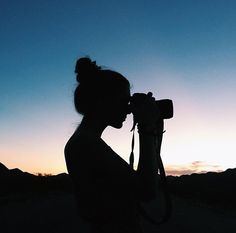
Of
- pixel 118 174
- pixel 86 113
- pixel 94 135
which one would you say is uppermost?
pixel 86 113

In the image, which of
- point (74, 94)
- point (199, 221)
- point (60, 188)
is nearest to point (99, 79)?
point (74, 94)

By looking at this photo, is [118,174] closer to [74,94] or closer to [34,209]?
[74,94]

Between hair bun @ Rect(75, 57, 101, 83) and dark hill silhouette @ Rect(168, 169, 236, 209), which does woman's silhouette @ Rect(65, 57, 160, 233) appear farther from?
dark hill silhouette @ Rect(168, 169, 236, 209)

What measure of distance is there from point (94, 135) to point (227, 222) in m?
12.4

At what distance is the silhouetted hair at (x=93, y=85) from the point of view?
108 inches

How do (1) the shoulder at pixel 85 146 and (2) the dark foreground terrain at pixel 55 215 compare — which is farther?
(2) the dark foreground terrain at pixel 55 215

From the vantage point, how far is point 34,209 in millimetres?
13539

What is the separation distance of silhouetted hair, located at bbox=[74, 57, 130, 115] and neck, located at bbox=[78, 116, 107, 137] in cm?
9

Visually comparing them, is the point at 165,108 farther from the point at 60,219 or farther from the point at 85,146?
the point at 60,219

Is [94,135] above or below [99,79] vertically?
below

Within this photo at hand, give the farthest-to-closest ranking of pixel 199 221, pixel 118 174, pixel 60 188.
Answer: pixel 60 188 → pixel 199 221 → pixel 118 174

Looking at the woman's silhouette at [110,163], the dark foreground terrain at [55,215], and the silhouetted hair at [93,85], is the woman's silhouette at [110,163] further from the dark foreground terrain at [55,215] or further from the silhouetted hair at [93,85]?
the dark foreground terrain at [55,215]

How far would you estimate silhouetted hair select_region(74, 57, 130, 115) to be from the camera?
9.04ft

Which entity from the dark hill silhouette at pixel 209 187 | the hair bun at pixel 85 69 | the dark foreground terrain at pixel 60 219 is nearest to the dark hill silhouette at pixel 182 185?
the dark hill silhouette at pixel 209 187
